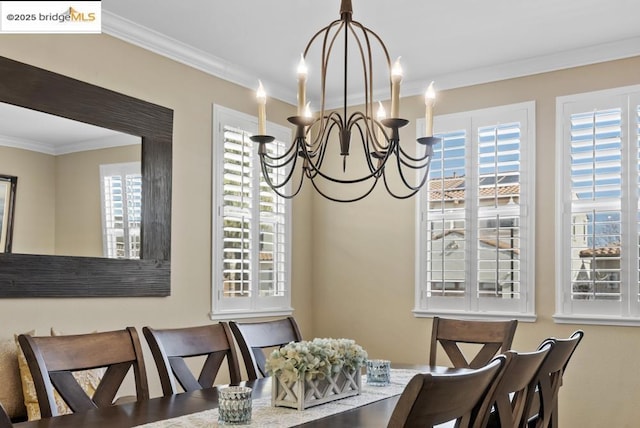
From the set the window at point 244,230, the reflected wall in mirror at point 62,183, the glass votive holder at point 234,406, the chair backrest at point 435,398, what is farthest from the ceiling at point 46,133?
the chair backrest at point 435,398

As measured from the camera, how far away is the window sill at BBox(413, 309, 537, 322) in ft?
14.0

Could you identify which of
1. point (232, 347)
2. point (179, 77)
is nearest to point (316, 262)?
point (179, 77)

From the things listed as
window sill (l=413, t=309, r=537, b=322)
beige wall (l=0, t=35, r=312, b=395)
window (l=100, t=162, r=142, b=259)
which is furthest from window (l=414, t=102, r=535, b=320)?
window (l=100, t=162, r=142, b=259)

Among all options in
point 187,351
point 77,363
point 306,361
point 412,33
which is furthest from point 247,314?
point 306,361

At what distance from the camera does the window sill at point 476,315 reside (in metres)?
4.27

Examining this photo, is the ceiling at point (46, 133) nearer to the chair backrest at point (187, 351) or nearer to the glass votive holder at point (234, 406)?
the chair backrest at point (187, 351)

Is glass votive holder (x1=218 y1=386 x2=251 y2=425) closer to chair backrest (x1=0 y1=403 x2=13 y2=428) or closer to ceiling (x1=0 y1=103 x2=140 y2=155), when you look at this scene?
chair backrest (x1=0 y1=403 x2=13 y2=428)

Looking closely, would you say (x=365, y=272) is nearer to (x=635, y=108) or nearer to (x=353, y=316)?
(x=353, y=316)

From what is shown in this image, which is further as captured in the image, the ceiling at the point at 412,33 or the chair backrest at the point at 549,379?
the ceiling at the point at 412,33

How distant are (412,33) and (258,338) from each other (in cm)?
201

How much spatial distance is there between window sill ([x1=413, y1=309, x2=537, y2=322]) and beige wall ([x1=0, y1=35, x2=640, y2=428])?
5 centimetres

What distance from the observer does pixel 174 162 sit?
13.6 ft

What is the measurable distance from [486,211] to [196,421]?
298 cm

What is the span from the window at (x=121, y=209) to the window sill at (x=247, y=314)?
792 millimetres
